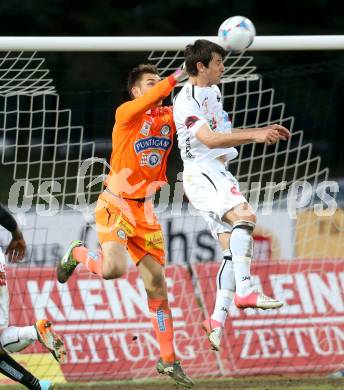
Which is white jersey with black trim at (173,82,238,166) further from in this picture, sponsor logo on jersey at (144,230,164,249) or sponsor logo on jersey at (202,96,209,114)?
sponsor logo on jersey at (144,230,164,249)

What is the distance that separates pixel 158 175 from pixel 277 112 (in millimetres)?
7507

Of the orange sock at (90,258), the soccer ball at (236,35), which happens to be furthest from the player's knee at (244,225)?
the soccer ball at (236,35)

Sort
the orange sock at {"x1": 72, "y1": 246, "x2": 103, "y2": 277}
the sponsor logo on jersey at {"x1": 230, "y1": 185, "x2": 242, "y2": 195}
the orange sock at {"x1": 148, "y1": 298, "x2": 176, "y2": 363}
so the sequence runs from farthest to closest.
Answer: the orange sock at {"x1": 148, "y1": 298, "x2": 176, "y2": 363} < the orange sock at {"x1": 72, "y1": 246, "x2": 103, "y2": 277} < the sponsor logo on jersey at {"x1": 230, "y1": 185, "x2": 242, "y2": 195}

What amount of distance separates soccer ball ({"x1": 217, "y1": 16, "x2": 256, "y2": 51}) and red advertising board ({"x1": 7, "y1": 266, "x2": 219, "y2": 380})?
333 cm

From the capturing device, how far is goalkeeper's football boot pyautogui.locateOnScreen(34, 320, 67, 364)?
31.1 feet

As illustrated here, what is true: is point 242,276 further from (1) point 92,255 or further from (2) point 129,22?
(2) point 129,22

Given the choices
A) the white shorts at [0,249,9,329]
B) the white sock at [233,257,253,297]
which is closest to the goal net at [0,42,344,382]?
the white shorts at [0,249,9,329]

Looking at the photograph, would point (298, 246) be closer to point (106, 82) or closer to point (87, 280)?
point (87, 280)

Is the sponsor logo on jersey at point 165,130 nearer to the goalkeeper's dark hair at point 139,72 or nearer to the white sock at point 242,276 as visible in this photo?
the goalkeeper's dark hair at point 139,72

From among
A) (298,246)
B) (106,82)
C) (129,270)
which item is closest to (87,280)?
(129,270)

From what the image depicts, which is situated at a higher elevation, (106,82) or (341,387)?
(106,82)

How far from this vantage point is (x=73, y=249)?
10078 mm

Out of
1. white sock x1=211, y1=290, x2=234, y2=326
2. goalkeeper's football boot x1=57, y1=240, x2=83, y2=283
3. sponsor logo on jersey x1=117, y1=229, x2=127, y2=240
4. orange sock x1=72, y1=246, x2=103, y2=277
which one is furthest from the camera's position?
goalkeeper's football boot x1=57, y1=240, x2=83, y2=283

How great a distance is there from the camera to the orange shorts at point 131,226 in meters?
9.59
